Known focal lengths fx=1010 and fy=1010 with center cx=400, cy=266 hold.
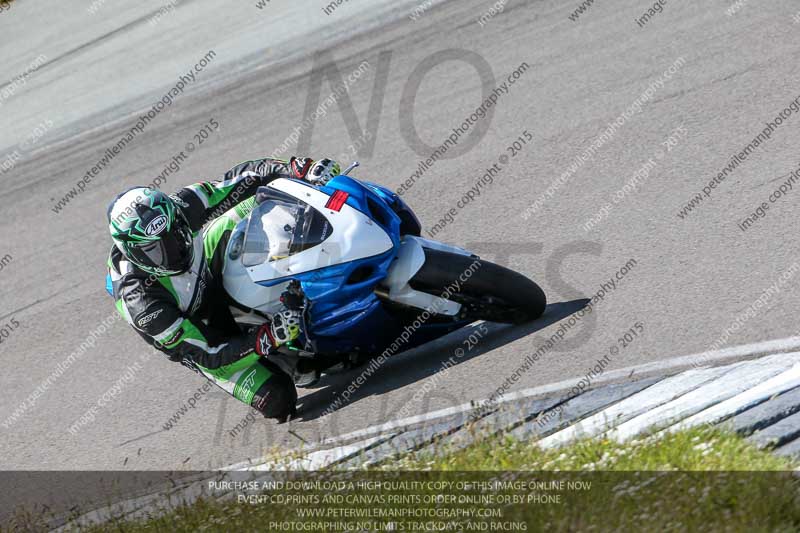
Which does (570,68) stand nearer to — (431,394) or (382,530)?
(431,394)

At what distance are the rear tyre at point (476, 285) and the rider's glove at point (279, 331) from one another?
0.80m

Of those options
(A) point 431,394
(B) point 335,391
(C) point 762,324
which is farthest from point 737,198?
(B) point 335,391

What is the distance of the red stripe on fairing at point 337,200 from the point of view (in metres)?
6.41

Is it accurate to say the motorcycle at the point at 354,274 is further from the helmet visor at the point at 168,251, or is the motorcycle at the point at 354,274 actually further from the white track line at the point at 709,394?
the white track line at the point at 709,394

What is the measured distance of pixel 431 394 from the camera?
658 centimetres

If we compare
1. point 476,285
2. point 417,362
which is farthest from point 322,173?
point 417,362

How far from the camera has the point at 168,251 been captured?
644 centimetres

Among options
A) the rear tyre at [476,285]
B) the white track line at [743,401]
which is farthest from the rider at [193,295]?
the white track line at [743,401]

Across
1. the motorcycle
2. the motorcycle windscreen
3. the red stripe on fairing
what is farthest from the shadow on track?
the red stripe on fairing

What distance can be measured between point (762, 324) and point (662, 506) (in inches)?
94.7

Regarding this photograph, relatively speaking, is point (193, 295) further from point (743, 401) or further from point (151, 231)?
point (743, 401)

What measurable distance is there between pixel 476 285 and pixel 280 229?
1.31 m

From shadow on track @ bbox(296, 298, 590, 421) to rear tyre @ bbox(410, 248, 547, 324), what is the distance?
0.85 feet

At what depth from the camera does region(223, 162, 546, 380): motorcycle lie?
638cm
